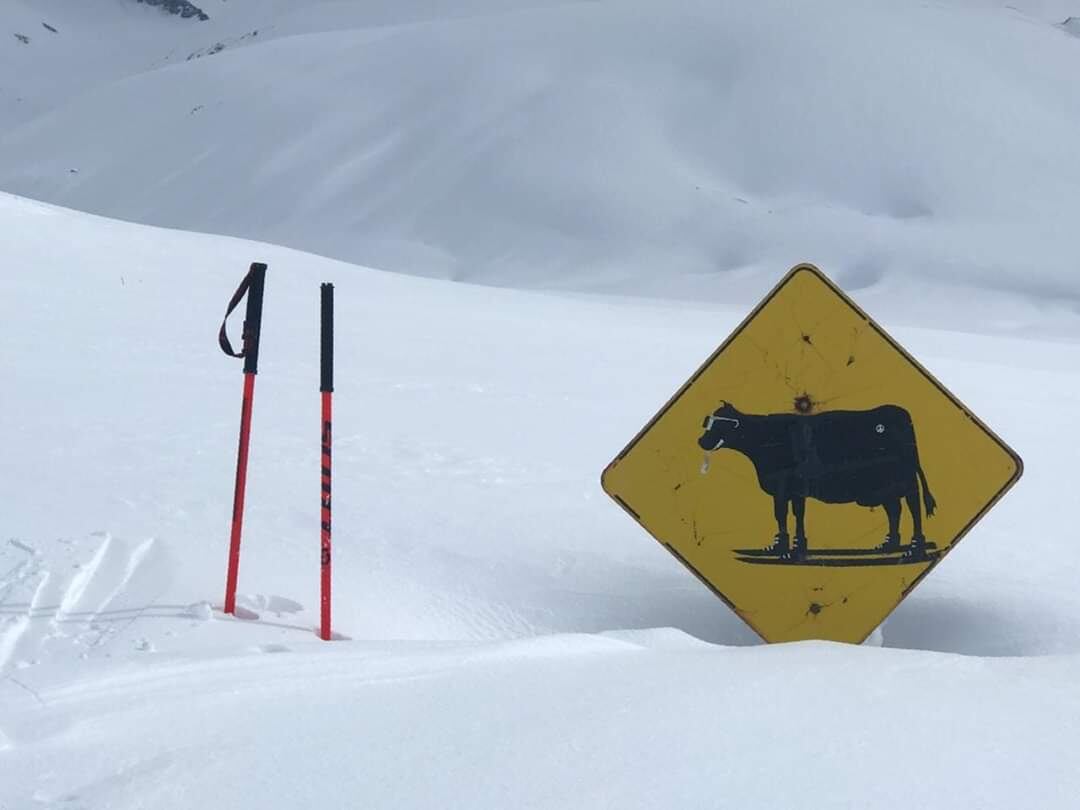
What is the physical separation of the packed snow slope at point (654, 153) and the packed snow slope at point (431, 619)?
14873 mm

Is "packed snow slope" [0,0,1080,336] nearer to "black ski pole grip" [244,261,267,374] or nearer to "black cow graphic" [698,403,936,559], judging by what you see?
"black cow graphic" [698,403,936,559]

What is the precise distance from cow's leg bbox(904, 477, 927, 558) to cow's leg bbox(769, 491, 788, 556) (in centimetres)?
30

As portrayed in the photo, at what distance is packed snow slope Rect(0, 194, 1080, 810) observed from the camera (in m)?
1.90

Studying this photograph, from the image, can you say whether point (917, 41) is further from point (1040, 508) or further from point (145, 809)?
point (145, 809)

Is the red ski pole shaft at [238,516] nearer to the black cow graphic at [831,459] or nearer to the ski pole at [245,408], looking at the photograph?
the ski pole at [245,408]

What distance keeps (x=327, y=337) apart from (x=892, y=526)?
4.92 feet

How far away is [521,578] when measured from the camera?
3.67 m

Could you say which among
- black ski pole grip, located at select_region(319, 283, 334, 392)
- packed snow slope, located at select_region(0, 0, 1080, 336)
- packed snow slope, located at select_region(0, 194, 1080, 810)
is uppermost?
packed snow slope, located at select_region(0, 0, 1080, 336)

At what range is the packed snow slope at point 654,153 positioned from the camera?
76.9ft

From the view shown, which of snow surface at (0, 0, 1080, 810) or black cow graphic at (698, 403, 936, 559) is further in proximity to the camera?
black cow graphic at (698, 403, 936, 559)

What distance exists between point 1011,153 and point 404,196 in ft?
43.4

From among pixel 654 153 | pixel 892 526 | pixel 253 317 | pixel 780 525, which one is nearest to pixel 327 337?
pixel 253 317

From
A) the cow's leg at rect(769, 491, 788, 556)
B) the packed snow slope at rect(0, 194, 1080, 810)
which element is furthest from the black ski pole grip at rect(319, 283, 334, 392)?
the cow's leg at rect(769, 491, 788, 556)

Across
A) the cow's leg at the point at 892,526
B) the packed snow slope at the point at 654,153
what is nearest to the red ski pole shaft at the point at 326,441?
the cow's leg at the point at 892,526
